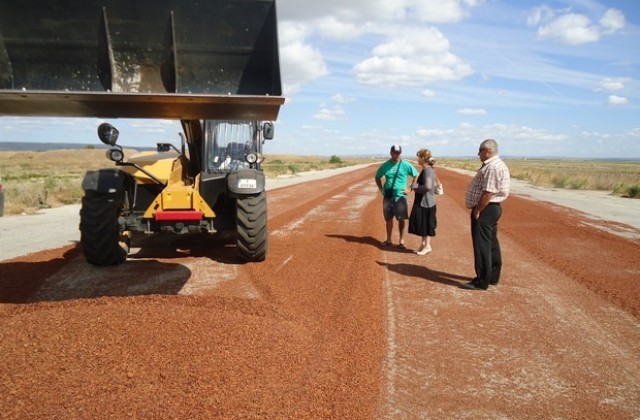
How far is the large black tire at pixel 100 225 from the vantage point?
6.62 m

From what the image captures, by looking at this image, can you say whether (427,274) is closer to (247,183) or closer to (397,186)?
(397,186)

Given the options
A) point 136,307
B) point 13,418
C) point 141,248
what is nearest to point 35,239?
point 141,248

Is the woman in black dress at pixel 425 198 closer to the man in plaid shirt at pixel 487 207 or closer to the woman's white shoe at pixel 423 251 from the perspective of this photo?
the woman's white shoe at pixel 423 251

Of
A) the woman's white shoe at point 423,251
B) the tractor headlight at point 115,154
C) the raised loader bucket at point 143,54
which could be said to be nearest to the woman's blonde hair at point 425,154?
the woman's white shoe at point 423,251

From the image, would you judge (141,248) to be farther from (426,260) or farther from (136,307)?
(426,260)

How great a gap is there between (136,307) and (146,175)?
3075mm

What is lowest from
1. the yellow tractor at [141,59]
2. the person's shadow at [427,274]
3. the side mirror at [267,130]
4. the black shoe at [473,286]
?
the person's shadow at [427,274]

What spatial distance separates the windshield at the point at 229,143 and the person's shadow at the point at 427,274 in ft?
9.23

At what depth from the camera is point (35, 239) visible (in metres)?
9.59

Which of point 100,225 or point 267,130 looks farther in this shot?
point 267,130

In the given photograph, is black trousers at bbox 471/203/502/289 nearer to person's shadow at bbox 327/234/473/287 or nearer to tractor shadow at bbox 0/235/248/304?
person's shadow at bbox 327/234/473/287

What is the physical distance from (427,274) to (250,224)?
8.63 feet

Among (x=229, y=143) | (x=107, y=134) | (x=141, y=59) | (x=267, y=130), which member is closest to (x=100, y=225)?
(x=107, y=134)

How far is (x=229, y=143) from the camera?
7926 mm
